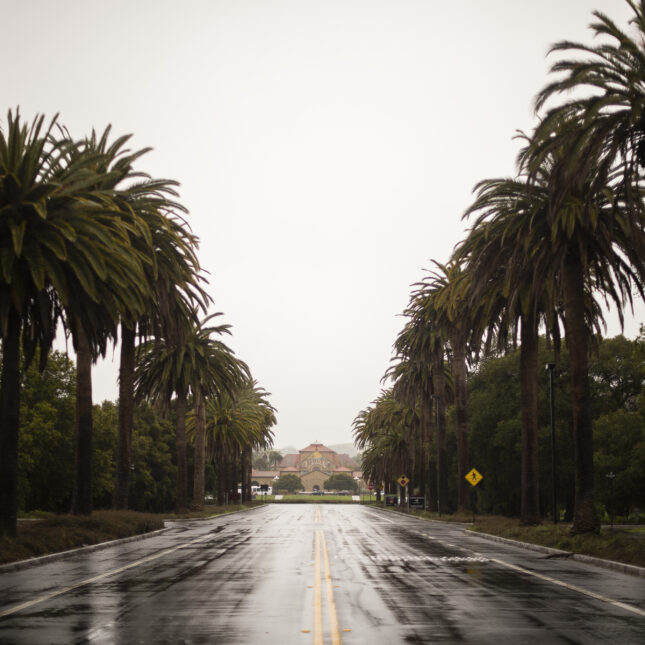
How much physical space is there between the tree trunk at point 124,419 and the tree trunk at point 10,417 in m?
13.5

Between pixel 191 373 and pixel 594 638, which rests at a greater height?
pixel 191 373

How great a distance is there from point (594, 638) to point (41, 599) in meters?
8.45

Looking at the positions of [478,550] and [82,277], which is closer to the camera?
[82,277]

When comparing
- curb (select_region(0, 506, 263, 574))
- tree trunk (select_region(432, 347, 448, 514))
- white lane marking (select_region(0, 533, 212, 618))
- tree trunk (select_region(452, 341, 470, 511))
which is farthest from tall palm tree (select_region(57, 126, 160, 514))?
tree trunk (select_region(432, 347, 448, 514))

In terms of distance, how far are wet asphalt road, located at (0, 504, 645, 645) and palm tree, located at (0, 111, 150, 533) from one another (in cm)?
486

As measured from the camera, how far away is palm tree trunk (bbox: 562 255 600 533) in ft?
81.6

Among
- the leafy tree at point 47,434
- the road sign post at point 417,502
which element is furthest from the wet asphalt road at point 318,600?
the road sign post at point 417,502

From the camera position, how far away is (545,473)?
54.5 metres

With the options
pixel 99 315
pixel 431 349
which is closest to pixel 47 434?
pixel 431 349

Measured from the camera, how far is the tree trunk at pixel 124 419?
1412 inches

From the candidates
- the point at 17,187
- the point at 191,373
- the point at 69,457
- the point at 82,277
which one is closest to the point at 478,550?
the point at 82,277

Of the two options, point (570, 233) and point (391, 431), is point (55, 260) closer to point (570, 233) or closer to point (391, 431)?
point (570, 233)

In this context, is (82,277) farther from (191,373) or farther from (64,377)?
(64,377)

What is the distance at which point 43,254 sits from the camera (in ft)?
68.1
